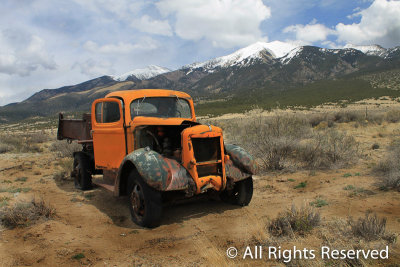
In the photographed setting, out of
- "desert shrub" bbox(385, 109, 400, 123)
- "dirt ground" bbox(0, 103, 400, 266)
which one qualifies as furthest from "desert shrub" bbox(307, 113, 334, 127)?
"dirt ground" bbox(0, 103, 400, 266)

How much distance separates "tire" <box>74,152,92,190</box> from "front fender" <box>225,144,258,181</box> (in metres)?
3.88

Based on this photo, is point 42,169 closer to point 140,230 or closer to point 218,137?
point 140,230

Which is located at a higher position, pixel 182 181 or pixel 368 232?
pixel 182 181

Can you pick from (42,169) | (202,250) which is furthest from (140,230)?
(42,169)

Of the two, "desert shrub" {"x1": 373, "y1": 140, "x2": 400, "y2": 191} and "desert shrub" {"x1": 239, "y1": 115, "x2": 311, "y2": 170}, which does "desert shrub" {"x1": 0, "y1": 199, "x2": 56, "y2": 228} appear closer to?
"desert shrub" {"x1": 239, "y1": 115, "x2": 311, "y2": 170}

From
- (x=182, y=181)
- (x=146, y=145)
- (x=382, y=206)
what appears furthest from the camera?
(x=146, y=145)

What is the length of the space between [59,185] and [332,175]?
7013 millimetres

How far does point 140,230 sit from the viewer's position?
4.55 metres

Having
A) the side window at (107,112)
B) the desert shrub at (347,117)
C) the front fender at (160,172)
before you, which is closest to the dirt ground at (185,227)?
the front fender at (160,172)

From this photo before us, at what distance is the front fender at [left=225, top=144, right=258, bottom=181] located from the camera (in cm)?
511

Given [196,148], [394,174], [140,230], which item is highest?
[196,148]

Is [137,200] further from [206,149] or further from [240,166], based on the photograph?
[240,166]

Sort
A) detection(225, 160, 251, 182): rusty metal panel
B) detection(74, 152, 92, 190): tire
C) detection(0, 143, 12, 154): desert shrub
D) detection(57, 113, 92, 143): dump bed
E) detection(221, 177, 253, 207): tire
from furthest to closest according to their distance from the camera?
detection(0, 143, 12, 154): desert shrub → detection(57, 113, 92, 143): dump bed → detection(74, 152, 92, 190): tire → detection(221, 177, 253, 207): tire → detection(225, 160, 251, 182): rusty metal panel

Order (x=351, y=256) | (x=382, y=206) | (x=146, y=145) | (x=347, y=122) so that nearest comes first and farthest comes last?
(x=351, y=256) < (x=382, y=206) < (x=146, y=145) < (x=347, y=122)
